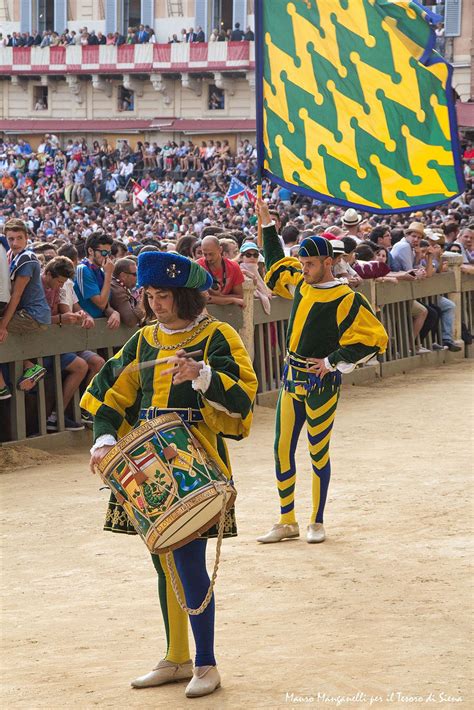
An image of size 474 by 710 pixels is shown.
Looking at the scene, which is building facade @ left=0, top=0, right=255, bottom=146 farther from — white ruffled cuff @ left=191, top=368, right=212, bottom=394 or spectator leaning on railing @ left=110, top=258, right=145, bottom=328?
white ruffled cuff @ left=191, top=368, right=212, bottom=394

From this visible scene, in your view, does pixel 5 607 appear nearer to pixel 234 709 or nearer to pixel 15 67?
pixel 234 709

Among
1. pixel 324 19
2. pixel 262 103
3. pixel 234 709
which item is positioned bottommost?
pixel 234 709

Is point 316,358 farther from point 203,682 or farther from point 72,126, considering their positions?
point 72,126

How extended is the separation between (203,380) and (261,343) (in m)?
8.07

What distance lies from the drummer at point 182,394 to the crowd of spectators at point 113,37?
5040cm

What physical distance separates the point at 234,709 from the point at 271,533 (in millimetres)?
2956

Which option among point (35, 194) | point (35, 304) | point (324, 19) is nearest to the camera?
point (35, 304)

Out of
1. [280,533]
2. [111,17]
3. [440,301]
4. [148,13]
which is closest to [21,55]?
[111,17]

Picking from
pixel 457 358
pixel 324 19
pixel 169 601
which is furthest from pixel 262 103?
pixel 457 358

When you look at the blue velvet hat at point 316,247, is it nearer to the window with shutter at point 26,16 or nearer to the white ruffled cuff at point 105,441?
the white ruffled cuff at point 105,441

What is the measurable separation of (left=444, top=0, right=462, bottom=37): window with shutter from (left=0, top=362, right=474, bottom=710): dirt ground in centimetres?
4063

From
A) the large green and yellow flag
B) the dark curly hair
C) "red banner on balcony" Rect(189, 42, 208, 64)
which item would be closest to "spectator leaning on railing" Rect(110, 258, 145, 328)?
the large green and yellow flag

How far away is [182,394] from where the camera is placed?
5266mm

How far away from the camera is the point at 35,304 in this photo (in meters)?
10.3
